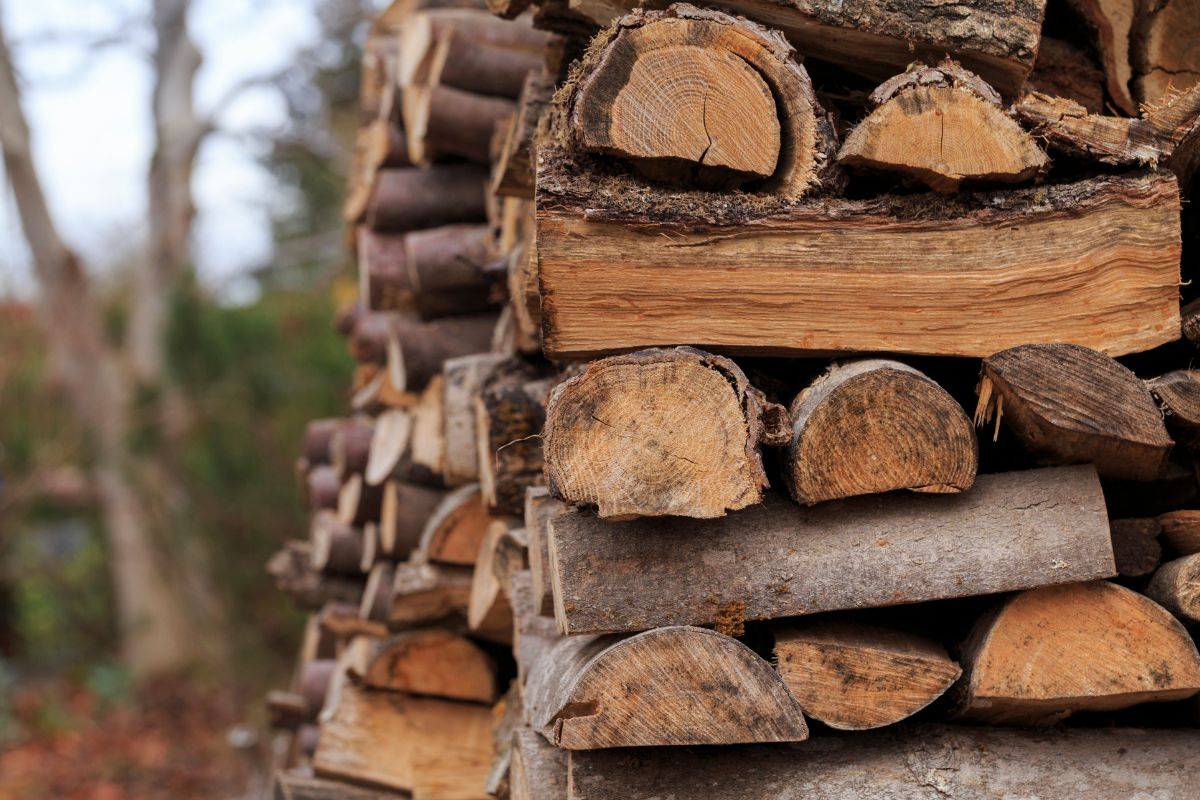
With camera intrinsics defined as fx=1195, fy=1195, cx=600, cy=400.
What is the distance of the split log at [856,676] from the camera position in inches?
82.2

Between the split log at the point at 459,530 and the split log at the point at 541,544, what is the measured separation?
102 centimetres

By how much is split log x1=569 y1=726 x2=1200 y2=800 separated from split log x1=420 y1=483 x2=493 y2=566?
143 centimetres

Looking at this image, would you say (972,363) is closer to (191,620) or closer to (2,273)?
(191,620)

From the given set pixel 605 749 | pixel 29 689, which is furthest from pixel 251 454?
pixel 605 749

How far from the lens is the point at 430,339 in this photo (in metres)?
3.94

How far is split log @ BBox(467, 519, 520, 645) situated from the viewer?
3049 mm

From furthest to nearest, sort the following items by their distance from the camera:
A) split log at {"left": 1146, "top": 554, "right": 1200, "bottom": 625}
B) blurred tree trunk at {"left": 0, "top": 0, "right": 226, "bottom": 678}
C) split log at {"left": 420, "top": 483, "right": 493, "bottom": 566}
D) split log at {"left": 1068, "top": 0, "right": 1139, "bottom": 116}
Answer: blurred tree trunk at {"left": 0, "top": 0, "right": 226, "bottom": 678}
split log at {"left": 420, "top": 483, "right": 493, "bottom": 566}
split log at {"left": 1068, "top": 0, "right": 1139, "bottom": 116}
split log at {"left": 1146, "top": 554, "right": 1200, "bottom": 625}

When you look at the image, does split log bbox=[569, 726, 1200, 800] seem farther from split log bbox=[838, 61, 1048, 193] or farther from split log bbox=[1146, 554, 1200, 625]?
split log bbox=[838, 61, 1048, 193]

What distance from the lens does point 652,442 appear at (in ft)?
6.46

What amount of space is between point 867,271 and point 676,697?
850mm

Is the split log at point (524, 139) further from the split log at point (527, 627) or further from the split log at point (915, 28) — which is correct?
the split log at point (527, 627)

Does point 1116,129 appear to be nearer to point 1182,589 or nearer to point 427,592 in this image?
point 1182,589

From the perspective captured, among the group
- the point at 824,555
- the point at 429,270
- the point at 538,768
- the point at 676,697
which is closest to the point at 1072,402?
the point at 824,555

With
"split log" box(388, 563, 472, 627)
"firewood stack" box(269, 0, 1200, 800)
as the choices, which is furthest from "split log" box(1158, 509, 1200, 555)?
"split log" box(388, 563, 472, 627)
